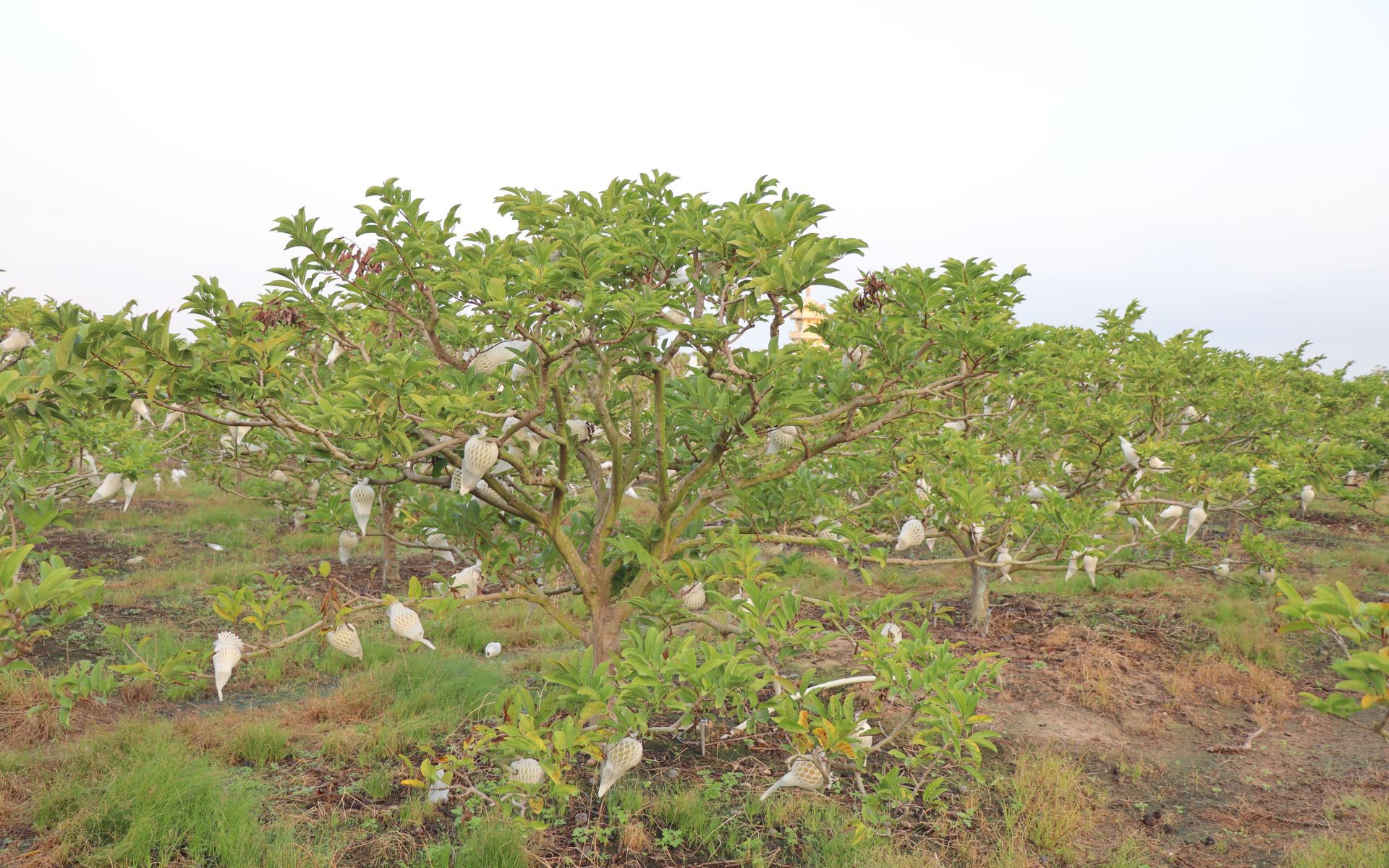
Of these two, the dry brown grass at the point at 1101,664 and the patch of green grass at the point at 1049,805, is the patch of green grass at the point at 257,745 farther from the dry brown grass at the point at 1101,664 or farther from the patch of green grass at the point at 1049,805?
the dry brown grass at the point at 1101,664

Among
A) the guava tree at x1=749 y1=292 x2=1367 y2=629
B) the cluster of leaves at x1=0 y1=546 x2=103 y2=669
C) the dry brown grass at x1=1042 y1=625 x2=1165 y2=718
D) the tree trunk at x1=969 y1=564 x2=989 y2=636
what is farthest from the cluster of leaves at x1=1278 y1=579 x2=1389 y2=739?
the tree trunk at x1=969 y1=564 x2=989 y2=636

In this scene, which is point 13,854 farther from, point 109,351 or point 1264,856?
point 1264,856

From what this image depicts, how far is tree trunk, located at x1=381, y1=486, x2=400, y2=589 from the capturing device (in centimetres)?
559

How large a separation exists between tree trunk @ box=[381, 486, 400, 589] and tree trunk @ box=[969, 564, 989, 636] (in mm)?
4133

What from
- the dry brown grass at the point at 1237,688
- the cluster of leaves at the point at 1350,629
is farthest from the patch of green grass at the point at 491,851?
the dry brown grass at the point at 1237,688

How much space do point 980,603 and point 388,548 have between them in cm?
479

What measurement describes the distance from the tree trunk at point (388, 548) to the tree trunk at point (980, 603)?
4.13m

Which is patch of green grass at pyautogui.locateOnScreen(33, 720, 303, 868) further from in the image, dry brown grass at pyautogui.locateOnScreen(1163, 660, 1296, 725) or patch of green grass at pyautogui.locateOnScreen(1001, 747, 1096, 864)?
→ dry brown grass at pyautogui.locateOnScreen(1163, 660, 1296, 725)

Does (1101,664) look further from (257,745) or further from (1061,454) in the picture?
(257,745)

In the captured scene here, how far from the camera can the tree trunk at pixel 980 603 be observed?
17.9ft

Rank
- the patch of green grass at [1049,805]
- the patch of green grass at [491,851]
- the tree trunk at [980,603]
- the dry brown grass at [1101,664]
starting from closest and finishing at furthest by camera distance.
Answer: the patch of green grass at [491,851]
the patch of green grass at [1049,805]
the dry brown grass at [1101,664]
the tree trunk at [980,603]

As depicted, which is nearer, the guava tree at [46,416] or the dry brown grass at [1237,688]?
the guava tree at [46,416]

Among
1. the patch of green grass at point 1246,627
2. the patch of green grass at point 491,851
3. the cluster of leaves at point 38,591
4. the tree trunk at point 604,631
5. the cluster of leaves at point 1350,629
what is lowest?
the patch of green grass at point 491,851

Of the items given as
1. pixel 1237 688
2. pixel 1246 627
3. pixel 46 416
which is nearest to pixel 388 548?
pixel 46 416
